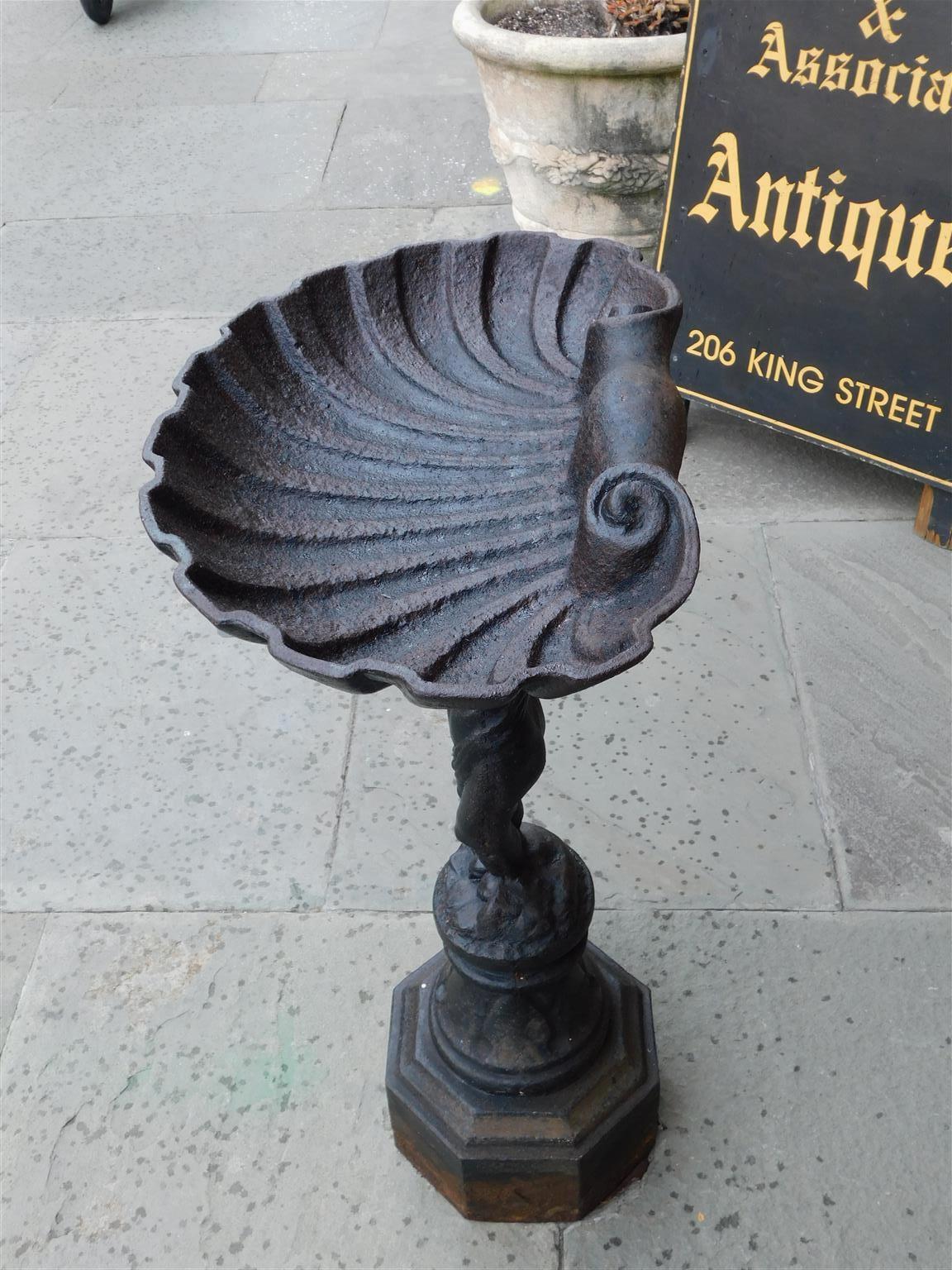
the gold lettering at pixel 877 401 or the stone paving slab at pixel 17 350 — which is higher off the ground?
the gold lettering at pixel 877 401

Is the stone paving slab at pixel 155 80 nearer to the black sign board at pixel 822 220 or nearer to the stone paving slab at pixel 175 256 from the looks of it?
the stone paving slab at pixel 175 256

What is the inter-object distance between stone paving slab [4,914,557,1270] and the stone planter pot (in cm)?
224

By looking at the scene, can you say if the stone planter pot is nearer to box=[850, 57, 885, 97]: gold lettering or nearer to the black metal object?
box=[850, 57, 885, 97]: gold lettering

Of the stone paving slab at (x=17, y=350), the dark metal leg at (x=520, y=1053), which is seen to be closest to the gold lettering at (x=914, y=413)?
the dark metal leg at (x=520, y=1053)

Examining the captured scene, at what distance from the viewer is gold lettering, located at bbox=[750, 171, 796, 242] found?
2.82 metres

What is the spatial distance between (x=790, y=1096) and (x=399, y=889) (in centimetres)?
80

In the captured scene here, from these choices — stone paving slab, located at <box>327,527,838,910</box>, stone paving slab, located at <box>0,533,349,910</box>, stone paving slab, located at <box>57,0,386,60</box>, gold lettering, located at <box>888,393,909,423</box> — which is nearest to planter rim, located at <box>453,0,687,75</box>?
gold lettering, located at <box>888,393,909,423</box>

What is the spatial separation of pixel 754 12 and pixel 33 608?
2208 mm

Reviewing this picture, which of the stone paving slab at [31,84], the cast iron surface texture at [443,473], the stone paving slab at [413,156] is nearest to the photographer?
the cast iron surface texture at [443,473]

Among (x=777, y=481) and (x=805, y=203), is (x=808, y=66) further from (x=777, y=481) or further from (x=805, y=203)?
(x=777, y=481)

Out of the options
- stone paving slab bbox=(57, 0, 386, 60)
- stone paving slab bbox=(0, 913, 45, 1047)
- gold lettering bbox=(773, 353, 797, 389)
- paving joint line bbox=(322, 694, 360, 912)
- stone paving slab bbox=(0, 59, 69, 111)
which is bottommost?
stone paving slab bbox=(0, 913, 45, 1047)

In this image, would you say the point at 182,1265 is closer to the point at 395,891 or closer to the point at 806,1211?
the point at 395,891

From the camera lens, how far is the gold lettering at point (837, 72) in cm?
260

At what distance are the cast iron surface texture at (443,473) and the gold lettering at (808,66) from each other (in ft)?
4.74
